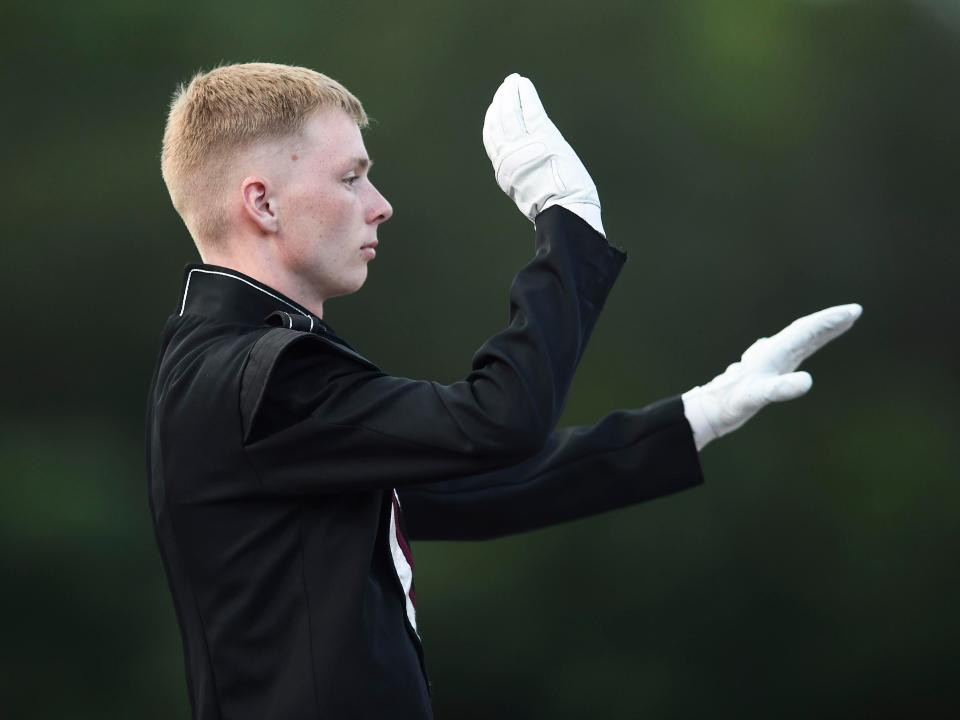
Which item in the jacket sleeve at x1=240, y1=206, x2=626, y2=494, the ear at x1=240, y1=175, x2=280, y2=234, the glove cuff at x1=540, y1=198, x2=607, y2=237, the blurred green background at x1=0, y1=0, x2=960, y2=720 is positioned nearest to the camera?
the jacket sleeve at x1=240, y1=206, x2=626, y2=494

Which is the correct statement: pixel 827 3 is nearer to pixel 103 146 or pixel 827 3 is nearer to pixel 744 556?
pixel 744 556

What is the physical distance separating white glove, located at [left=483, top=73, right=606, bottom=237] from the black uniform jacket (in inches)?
1.3

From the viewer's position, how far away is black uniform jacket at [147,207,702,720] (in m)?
1.25

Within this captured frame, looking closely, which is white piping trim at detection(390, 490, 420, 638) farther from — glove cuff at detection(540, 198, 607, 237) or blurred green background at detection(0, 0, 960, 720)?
blurred green background at detection(0, 0, 960, 720)

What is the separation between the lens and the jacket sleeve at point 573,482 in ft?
5.10

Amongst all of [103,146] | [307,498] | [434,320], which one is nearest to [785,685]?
[434,320]

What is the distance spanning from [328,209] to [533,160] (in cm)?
26

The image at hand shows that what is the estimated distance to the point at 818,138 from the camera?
3689 mm

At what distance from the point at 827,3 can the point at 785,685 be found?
6.58 feet

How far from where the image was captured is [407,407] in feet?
4.13

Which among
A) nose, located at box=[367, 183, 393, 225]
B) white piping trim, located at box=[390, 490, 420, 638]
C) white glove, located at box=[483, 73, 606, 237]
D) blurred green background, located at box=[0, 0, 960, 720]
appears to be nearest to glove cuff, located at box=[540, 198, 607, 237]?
white glove, located at box=[483, 73, 606, 237]

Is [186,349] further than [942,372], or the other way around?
[942,372]

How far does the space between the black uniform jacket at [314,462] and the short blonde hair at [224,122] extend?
0.37ft

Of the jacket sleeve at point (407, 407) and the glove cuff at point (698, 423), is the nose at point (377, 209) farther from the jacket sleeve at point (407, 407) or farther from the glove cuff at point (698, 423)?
the glove cuff at point (698, 423)
